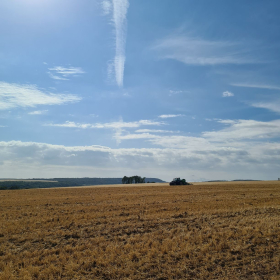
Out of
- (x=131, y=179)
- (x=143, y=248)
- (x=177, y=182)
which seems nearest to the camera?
(x=143, y=248)

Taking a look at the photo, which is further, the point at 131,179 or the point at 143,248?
the point at 131,179

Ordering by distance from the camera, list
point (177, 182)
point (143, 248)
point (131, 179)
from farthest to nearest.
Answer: point (131, 179)
point (177, 182)
point (143, 248)

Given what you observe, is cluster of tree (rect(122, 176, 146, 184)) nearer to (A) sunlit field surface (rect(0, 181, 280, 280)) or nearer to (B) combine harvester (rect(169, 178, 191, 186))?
(B) combine harvester (rect(169, 178, 191, 186))

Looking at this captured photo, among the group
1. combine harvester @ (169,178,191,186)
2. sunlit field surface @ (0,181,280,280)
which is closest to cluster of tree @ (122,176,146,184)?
combine harvester @ (169,178,191,186)

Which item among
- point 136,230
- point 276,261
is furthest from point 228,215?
point 276,261

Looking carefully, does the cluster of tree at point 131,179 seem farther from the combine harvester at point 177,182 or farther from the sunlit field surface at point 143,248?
the sunlit field surface at point 143,248

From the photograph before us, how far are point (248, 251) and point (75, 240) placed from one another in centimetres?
854

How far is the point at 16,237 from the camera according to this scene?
13172mm

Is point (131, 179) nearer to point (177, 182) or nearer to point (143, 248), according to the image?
point (177, 182)

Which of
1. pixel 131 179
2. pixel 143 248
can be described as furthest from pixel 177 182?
pixel 131 179

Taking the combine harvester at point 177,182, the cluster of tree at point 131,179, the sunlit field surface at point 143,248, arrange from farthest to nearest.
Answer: the cluster of tree at point 131,179 → the combine harvester at point 177,182 → the sunlit field surface at point 143,248

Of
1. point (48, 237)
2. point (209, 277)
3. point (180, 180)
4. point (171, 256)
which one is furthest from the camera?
point (180, 180)

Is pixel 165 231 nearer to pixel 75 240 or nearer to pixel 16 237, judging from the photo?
pixel 75 240

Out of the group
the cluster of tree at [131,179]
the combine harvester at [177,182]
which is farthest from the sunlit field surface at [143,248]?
the cluster of tree at [131,179]
